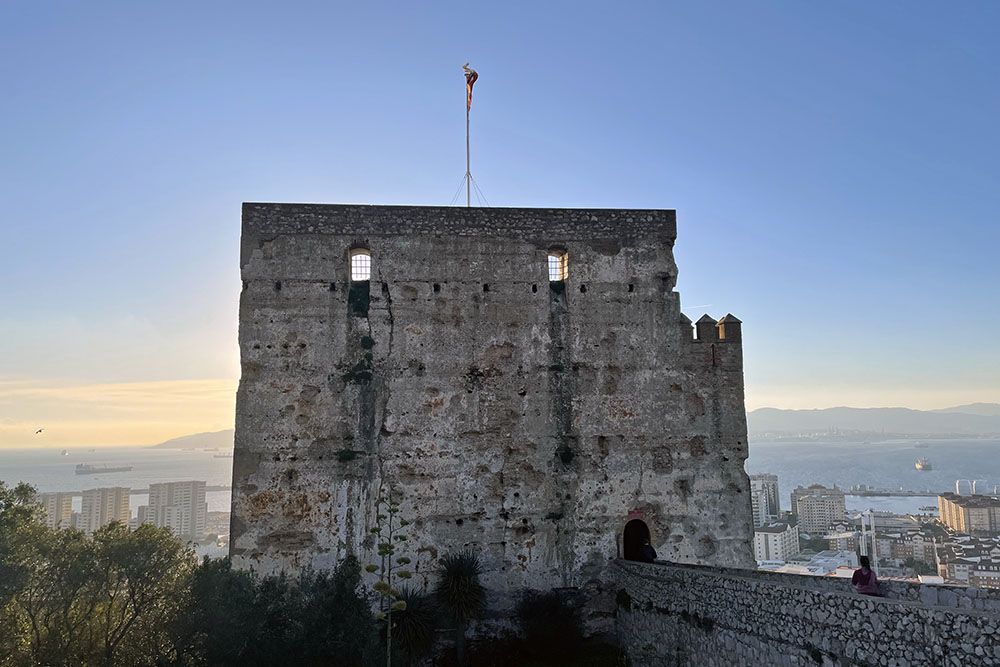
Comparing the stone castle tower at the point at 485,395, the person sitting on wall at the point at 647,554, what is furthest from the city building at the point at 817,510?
the person sitting on wall at the point at 647,554

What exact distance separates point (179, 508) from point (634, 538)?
103ft

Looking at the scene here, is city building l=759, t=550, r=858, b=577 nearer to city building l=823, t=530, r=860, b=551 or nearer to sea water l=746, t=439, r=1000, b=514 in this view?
city building l=823, t=530, r=860, b=551

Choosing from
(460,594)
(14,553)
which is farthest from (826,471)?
(14,553)

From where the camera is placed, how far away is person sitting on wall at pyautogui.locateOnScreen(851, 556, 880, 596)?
9.71 m

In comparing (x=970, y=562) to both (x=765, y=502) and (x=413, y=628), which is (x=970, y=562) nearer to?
(x=765, y=502)

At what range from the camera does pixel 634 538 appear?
16797mm

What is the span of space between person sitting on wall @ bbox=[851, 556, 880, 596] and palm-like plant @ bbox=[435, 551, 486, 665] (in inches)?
295

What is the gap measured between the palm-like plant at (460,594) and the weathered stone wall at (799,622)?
321cm

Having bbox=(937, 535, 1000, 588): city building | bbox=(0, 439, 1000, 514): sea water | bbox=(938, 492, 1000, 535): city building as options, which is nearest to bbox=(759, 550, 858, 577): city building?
bbox=(937, 535, 1000, 588): city building

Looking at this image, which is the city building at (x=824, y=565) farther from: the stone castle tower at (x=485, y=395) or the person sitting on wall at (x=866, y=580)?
the person sitting on wall at (x=866, y=580)

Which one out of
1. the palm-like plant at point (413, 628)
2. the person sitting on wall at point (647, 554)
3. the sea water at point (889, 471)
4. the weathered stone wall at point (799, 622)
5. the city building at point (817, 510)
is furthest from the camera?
the sea water at point (889, 471)

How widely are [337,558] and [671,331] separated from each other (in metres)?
8.99

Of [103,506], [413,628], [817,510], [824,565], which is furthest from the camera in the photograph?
[817,510]

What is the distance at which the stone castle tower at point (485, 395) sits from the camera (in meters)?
15.3
